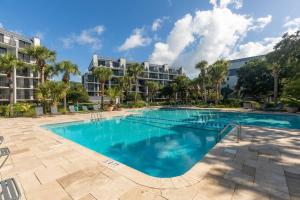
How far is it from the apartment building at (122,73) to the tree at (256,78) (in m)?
28.6

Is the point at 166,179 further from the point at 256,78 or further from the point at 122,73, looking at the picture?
the point at 122,73

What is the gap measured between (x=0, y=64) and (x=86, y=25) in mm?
12114

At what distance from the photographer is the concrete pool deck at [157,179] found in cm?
317

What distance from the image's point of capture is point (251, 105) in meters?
24.2

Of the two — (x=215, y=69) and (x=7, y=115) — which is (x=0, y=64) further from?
(x=215, y=69)

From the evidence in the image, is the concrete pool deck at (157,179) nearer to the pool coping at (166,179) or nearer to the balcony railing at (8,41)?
the pool coping at (166,179)

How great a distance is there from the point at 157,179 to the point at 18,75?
123 feet

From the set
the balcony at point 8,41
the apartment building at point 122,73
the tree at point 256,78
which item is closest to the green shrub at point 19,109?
the balcony at point 8,41

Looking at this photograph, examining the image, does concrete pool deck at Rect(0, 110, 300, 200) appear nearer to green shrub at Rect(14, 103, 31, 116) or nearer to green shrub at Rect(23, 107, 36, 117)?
green shrub at Rect(23, 107, 36, 117)

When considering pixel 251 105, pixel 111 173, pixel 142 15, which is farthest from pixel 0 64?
pixel 251 105

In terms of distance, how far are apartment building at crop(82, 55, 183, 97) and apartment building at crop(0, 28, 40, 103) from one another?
13.2m

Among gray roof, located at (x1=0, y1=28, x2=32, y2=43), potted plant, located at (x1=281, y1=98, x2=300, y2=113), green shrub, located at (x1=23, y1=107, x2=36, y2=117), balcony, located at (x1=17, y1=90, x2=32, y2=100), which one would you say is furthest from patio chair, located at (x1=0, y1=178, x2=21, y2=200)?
gray roof, located at (x1=0, y1=28, x2=32, y2=43)

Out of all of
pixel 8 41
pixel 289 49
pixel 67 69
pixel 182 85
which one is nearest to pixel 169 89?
pixel 182 85

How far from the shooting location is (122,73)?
169ft
